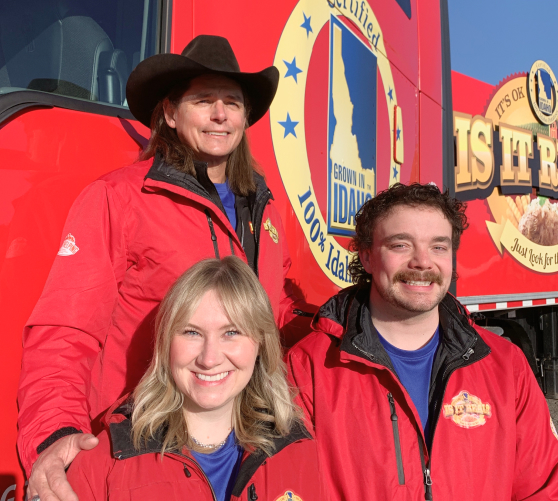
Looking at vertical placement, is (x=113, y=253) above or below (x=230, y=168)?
below

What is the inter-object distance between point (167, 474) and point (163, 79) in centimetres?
109

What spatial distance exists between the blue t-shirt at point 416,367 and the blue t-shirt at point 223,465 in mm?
577

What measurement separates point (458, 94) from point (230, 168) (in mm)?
2770

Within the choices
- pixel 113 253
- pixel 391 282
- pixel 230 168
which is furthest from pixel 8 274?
pixel 391 282

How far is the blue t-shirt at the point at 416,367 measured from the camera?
1.81 metres

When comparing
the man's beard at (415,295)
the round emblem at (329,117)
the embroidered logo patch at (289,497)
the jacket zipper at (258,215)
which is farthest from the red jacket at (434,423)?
the round emblem at (329,117)

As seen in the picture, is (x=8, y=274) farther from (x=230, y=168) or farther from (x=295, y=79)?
→ (x=295, y=79)

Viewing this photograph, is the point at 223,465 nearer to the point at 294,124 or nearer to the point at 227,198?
the point at 227,198

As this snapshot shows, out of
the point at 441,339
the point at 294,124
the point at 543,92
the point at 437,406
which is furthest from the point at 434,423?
the point at 543,92

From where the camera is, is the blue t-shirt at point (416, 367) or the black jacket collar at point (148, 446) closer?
the black jacket collar at point (148, 446)

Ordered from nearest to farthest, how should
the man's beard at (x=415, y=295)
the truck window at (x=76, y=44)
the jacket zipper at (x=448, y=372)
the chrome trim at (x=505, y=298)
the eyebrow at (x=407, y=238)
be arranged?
the truck window at (x=76, y=44) < the jacket zipper at (x=448, y=372) < the man's beard at (x=415, y=295) < the eyebrow at (x=407, y=238) < the chrome trim at (x=505, y=298)

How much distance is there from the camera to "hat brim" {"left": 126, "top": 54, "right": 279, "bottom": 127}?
173 cm

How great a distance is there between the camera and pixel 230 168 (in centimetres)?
204

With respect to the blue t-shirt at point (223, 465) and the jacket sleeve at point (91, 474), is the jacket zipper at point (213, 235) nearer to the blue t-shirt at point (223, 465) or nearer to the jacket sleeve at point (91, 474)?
the blue t-shirt at point (223, 465)
